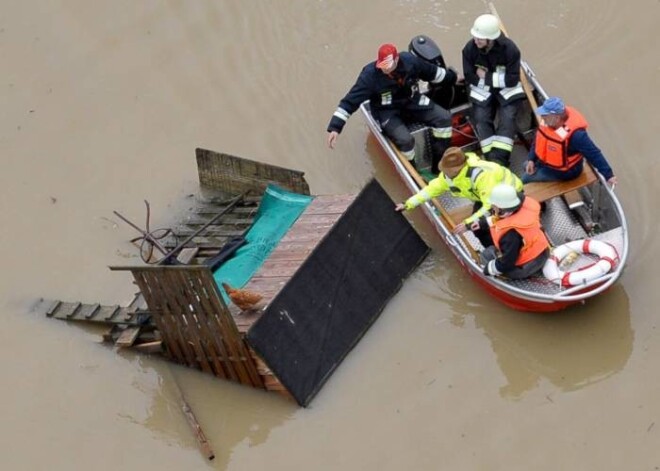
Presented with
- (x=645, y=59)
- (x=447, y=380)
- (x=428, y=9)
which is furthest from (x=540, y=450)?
(x=428, y=9)

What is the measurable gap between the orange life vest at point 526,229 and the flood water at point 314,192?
2.55 feet

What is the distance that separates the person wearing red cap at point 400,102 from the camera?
412 inches

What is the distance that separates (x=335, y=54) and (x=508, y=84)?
2838mm

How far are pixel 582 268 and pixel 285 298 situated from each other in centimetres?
271

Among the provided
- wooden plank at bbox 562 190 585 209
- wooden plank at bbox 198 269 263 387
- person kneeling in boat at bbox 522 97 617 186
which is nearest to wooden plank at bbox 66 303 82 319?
wooden plank at bbox 198 269 263 387

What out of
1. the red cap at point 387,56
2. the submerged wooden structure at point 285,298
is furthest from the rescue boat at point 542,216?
the red cap at point 387,56

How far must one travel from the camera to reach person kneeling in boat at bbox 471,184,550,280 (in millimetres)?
9102

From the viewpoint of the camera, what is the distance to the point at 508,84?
1048cm

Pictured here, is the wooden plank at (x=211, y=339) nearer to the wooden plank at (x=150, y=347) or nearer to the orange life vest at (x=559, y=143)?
the wooden plank at (x=150, y=347)

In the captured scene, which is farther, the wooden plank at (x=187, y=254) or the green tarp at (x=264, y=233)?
the wooden plank at (x=187, y=254)

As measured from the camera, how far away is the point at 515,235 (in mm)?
9148

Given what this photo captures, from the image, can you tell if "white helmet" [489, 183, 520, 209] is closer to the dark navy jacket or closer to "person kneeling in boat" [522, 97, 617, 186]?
"person kneeling in boat" [522, 97, 617, 186]

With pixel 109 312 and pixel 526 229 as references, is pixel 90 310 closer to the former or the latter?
pixel 109 312

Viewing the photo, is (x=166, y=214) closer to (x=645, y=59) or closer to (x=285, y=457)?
(x=285, y=457)
